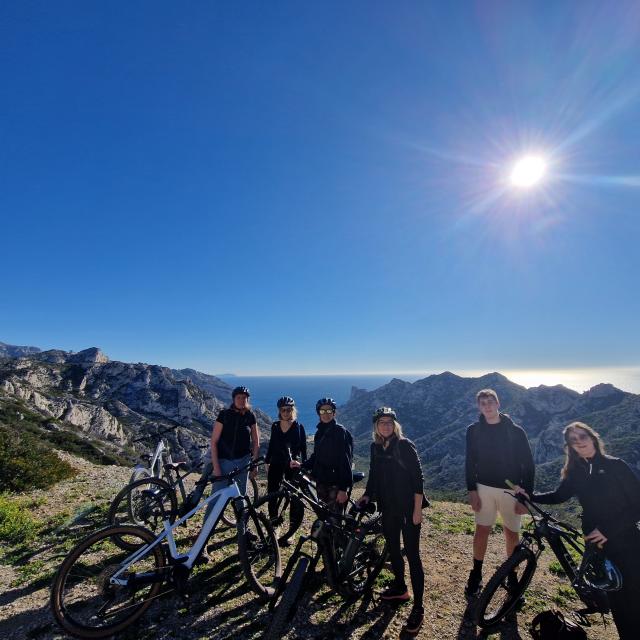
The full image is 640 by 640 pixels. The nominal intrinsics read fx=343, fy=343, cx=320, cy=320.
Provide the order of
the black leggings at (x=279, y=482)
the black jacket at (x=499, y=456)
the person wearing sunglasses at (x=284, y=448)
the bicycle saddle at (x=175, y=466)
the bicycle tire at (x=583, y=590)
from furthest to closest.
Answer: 1. the bicycle saddle at (x=175, y=466)
2. the person wearing sunglasses at (x=284, y=448)
3. the black leggings at (x=279, y=482)
4. the black jacket at (x=499, y=456)
5. the bicycle tire at (x=583, y=590)

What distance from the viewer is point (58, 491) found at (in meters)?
11.0

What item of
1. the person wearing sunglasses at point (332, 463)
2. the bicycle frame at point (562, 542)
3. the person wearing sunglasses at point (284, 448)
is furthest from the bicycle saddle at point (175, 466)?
the bicycle frame at point (562, 542)

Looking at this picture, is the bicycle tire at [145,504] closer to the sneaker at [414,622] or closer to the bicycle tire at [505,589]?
the sneaker at [414,622]

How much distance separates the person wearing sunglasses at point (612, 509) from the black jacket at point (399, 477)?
2168 mm

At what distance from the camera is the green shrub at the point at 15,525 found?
7.35 metres

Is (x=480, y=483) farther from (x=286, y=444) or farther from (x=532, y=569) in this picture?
(x=286, y=444)

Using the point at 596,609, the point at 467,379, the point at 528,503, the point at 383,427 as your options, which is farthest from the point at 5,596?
the point at 467,379

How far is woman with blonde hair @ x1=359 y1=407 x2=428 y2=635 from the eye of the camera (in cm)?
488

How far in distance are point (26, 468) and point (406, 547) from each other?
40.4ft

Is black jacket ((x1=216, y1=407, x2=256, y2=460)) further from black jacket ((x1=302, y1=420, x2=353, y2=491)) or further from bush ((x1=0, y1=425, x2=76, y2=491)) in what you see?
bush ((x1=0, y1=425, x2=76, y2=491))

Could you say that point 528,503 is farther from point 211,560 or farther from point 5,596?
point 5,596

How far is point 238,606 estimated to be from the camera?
16.6ft

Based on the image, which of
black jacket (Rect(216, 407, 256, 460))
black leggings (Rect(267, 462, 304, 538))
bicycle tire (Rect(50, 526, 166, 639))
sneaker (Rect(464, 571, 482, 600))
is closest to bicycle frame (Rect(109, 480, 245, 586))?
bicycle tire (Rect(50, 526, 166, 639))

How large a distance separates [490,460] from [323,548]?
3.02 meters
